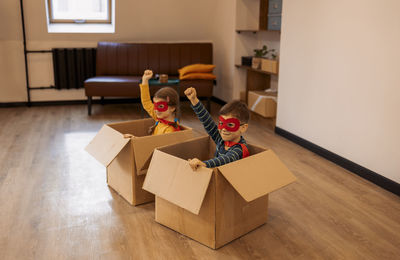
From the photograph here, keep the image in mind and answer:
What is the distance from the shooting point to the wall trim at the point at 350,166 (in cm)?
308

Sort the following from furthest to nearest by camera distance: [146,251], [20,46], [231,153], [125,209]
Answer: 1. [20,46]
2. [125,209]
3. [231,153]
4. [146,251]

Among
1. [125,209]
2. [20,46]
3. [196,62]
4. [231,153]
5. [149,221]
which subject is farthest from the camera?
[196,62]

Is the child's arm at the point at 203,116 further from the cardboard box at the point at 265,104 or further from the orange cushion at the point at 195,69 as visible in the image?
the orange cushion at the point at 195,69

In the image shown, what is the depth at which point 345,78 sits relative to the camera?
351cm

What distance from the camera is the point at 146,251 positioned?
7.26 ft

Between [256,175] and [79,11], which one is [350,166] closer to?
[256,175]

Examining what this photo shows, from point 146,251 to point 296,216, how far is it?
40.4 inches

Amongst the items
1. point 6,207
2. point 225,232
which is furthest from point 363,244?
point 6,207

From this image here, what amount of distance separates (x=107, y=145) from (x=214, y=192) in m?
0.94

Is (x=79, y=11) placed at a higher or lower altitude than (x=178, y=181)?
higher

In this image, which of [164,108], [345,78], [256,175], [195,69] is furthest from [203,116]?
[195,69]

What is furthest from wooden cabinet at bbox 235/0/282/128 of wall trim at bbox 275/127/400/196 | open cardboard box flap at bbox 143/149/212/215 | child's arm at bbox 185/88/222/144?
open cardboard box flap at bbox 143/149/212/215

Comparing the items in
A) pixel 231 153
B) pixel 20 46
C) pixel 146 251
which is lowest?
pixel 146 251

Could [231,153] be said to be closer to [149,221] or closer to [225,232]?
[225,232]
